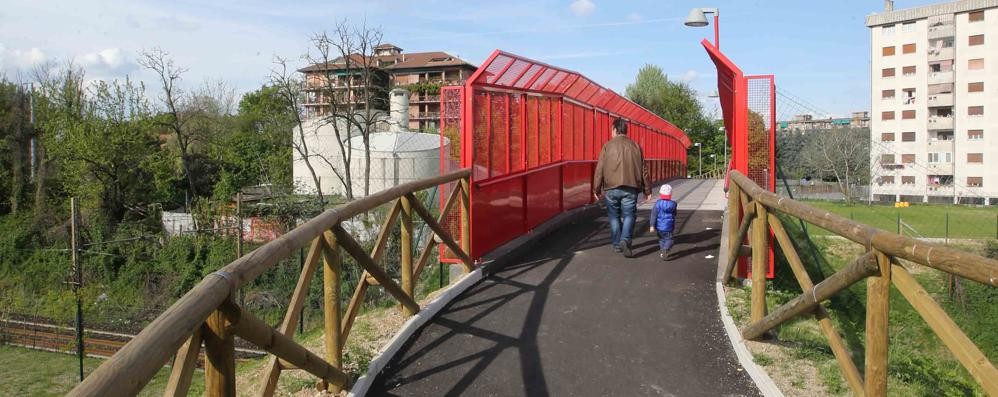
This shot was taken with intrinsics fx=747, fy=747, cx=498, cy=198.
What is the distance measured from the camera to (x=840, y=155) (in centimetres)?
5716

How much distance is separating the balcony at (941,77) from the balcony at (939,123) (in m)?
3.10

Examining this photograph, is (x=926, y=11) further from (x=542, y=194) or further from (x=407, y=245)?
(x=407, y=245)

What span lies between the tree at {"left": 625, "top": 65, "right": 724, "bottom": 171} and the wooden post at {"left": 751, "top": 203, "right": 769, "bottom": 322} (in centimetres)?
7458

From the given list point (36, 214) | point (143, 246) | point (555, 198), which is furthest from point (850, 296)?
point (36, 214)

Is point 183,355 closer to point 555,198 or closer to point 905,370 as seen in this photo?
point 905,370

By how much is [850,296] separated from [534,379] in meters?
12.5

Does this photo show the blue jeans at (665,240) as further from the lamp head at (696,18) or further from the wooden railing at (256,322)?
the lamp head at (696,18)

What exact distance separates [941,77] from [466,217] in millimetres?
69554

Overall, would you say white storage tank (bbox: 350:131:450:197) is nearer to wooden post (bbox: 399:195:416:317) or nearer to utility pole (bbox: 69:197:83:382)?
utility pole (bbox: 69:197:83:382)

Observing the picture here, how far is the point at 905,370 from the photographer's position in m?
5.36

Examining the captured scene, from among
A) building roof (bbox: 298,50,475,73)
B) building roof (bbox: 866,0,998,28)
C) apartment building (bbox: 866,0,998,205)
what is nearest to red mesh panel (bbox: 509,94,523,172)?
apartment building (bbox: 866,0,998,205)

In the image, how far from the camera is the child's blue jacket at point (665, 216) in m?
8.18

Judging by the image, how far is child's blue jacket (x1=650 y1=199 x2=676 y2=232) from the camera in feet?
26.8

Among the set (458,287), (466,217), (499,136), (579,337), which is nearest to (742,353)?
(579,337)
